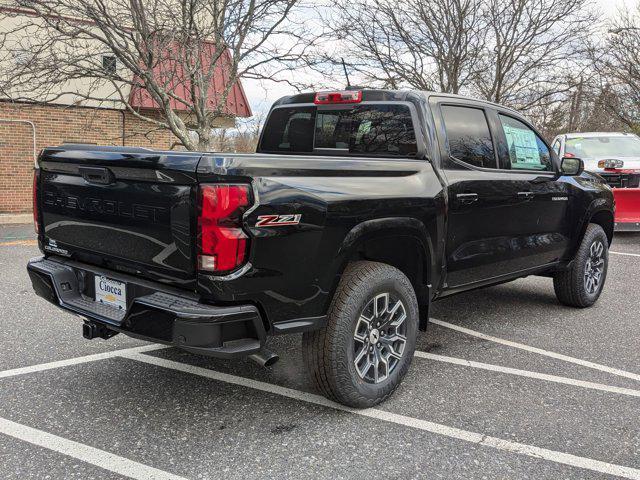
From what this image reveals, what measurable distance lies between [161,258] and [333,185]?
37.2 inches

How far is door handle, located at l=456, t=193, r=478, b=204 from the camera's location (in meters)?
3.81

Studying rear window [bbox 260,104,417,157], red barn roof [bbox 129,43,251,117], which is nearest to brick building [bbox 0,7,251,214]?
red barn roof [bbox 129,43,251,117]

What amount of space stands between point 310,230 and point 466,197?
1.49 meters

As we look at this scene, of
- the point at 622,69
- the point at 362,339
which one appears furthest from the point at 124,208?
the point at 622,69

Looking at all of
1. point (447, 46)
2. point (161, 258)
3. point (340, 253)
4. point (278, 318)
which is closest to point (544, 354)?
point (340, 253)

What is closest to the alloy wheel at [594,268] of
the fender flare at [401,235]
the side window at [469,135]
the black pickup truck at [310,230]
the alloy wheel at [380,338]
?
the black pickup truck at [310,230]

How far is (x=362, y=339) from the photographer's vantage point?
3223mm

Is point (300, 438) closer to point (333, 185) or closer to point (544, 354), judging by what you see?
point (333, 185)

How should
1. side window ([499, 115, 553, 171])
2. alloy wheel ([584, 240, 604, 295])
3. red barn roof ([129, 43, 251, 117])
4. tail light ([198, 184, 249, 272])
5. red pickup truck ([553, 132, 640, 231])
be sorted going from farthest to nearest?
red barn roof ([129, 43, 251, 117])
red pickup truck ([553, 132, 640, 231])
alloy wheel ([584, 240, 604, 295])
side window ([499, 115, 553, 171])
tail light ([198, 184, 249, 272])

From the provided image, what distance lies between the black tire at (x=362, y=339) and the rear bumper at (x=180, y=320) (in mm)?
461

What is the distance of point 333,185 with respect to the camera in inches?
117

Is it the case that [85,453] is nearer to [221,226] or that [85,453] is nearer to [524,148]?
[221,226]

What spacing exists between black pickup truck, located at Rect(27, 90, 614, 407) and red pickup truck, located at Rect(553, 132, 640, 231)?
18.8 feet

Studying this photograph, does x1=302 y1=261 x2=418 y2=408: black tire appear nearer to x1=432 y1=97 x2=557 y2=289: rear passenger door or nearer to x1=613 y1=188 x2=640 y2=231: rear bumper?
x1=432 y1=97 x2=557 y2=289: rear passenger door
